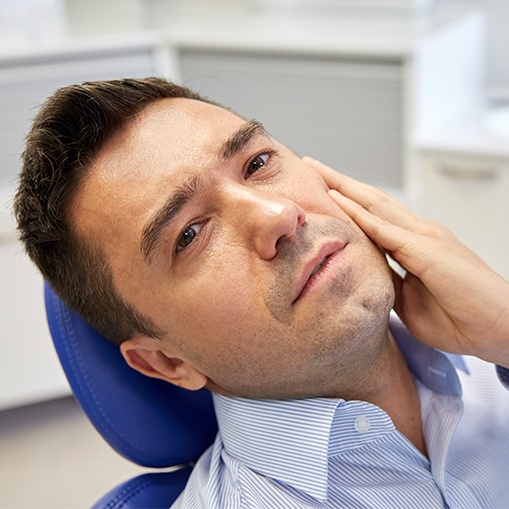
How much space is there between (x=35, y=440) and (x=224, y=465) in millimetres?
1666

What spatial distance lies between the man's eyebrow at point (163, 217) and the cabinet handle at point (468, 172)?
1.27 m

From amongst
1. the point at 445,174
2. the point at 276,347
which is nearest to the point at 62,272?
the point at 276,347

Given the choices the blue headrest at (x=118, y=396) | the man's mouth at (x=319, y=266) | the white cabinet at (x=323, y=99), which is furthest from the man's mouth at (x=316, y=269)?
the white cabinet at (x=323, y=99)

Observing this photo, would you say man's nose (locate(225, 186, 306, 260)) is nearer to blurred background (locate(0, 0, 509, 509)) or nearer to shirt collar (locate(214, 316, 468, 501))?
shirt collar (locate(214, 316, 468, 501))

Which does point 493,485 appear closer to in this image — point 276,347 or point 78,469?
point 276,347

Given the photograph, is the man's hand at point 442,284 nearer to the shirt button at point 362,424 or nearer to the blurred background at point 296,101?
the shirt button at point 362,424

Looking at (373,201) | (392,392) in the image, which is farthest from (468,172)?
(392,392)

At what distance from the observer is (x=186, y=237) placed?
114 centimetres

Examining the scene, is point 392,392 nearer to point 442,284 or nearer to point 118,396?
point 442,284

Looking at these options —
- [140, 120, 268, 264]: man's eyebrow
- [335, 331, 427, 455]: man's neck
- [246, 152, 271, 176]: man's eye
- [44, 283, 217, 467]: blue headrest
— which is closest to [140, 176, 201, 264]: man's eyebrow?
[140, 120, 268, 264]: man's eyebrow

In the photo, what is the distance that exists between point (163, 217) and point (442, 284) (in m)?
0.43

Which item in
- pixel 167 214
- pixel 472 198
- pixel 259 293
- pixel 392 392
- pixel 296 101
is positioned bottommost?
pixel 472 198

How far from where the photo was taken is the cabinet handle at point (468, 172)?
2.18 meters

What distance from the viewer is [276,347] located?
1.12 m
